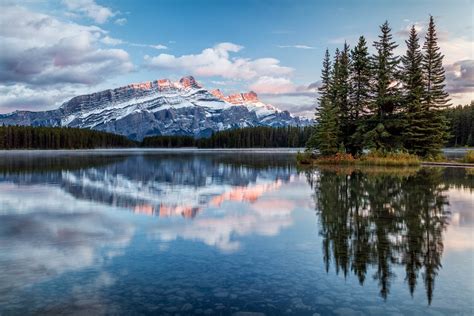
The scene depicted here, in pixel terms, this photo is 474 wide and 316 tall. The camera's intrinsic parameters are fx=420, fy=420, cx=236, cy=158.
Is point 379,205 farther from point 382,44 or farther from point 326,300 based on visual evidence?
point 382,44

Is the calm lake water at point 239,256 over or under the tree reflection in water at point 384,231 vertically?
under

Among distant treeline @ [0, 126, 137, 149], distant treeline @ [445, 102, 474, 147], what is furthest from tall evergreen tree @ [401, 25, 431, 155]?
distant treeline @ [0, 126, 137, 149]

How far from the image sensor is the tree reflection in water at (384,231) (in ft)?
31.8

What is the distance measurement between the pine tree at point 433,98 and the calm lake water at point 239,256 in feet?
119

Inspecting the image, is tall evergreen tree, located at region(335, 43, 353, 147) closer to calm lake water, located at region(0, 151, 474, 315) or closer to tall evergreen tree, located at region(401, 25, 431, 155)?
tall evergreen tree, located at region(401, 25, 431, 155)

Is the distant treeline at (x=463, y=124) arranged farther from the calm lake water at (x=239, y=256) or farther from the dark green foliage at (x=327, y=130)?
the calm lake water at (x=239, y=256)

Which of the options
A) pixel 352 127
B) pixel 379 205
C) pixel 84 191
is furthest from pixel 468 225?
pixel 352 127

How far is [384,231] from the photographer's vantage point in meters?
13.4

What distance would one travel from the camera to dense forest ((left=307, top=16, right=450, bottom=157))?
174 ft

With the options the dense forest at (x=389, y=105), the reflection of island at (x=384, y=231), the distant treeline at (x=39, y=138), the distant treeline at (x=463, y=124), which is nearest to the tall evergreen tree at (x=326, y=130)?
the dense forest at (x=389, y=105)

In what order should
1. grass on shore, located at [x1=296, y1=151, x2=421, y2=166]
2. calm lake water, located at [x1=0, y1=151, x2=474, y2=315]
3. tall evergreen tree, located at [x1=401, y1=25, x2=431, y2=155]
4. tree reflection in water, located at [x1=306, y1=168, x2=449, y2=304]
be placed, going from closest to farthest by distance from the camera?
calm lake water, located at [x1=0, y1=151, x2=474, y2=315] → tree reflection in water, located at [x1=306, y1=168, x2=449, y2=304] → grass on shore, located at [x1=296, y1=151, x2=421, y2=166] → tall evergreen tree, located at [x1=401, y1=25, x2=431, y2=155]

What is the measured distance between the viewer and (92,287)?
8461 mm

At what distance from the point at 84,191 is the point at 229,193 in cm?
884

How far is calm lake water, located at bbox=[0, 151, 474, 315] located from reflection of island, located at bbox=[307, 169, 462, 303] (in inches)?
1.7
